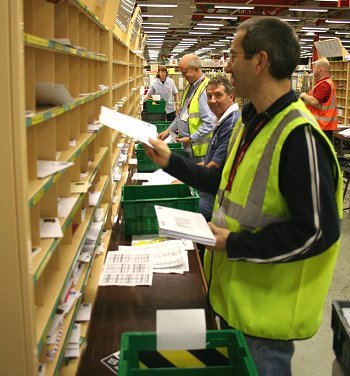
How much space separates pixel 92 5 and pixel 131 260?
4.97 feet

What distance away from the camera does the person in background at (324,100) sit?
8.43 meters

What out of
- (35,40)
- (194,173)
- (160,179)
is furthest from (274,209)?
(160,179)

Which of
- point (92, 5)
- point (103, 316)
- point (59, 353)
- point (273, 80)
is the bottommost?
point (103, 316)

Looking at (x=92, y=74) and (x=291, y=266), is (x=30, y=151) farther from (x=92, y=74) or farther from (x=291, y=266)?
(x=92, y=74)

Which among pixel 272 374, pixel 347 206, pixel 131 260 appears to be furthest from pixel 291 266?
pixel 347 206

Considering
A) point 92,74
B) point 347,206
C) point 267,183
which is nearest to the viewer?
point 267,183

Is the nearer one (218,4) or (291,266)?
(291,266)

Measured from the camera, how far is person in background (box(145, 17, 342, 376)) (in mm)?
1706

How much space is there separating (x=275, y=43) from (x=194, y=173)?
2.62 ft

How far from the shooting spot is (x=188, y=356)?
1.79 metres

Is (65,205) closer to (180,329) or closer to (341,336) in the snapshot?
(180,329)

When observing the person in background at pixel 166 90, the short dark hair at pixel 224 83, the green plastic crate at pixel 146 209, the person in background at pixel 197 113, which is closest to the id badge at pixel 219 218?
the green plastic crate at pixel 146 209

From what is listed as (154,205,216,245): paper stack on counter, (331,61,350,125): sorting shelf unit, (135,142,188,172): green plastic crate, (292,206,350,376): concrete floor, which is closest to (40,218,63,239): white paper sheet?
(154,205,216,245): paper stack on counter

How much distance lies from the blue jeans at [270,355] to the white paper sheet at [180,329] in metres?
0.39
